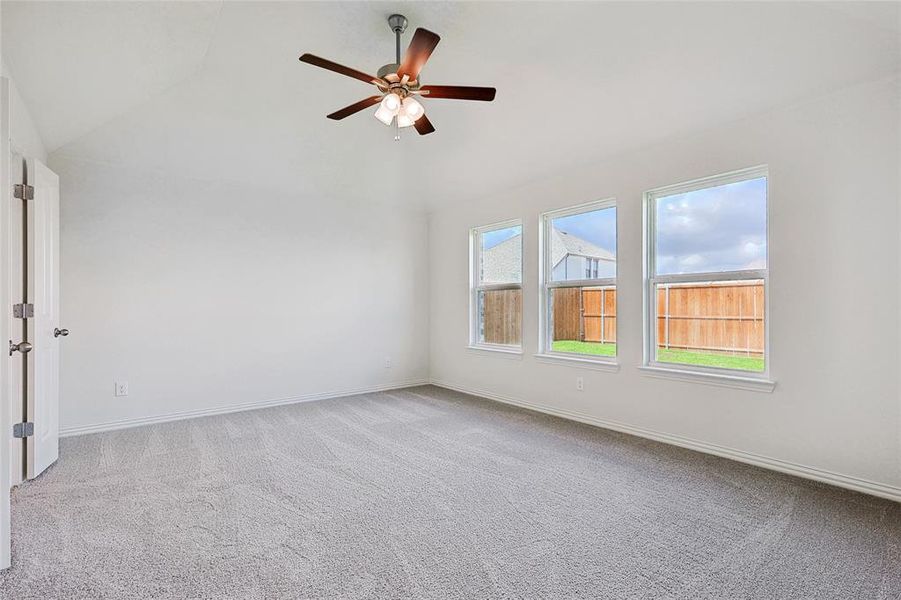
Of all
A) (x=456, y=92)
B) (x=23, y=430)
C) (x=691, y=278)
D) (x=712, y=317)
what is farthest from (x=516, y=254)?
(x=23, y=430)

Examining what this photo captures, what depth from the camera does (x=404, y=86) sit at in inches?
100

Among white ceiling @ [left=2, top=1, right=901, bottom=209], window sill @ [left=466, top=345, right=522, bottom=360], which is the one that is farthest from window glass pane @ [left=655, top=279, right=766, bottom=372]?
window sill @ [left=466, top=345, right=522, bottom=360]

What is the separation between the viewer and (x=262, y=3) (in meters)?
2.69

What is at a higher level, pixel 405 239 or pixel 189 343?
pixel 405 239

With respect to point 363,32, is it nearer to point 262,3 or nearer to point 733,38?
point 262,3

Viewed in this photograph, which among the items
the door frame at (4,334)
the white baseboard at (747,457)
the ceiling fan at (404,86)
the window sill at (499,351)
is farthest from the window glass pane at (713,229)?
the door frame at (4,334)

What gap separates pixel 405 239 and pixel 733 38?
4.07 meters

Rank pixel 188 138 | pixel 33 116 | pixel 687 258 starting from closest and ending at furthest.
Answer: pixel 33 116 → pixel 687 258 → pixel 188 138

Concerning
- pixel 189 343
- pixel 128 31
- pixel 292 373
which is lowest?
pixel 292 373

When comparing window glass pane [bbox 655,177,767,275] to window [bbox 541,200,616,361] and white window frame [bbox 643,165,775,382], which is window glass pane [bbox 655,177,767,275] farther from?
window [bbox 541,200,616,361]

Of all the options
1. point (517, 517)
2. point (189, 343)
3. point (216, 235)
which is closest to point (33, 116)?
point (216, 235)

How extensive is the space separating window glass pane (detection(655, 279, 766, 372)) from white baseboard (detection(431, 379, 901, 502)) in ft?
1.96

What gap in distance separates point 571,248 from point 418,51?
2782mm

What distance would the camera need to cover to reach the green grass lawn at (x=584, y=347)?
4.20m
